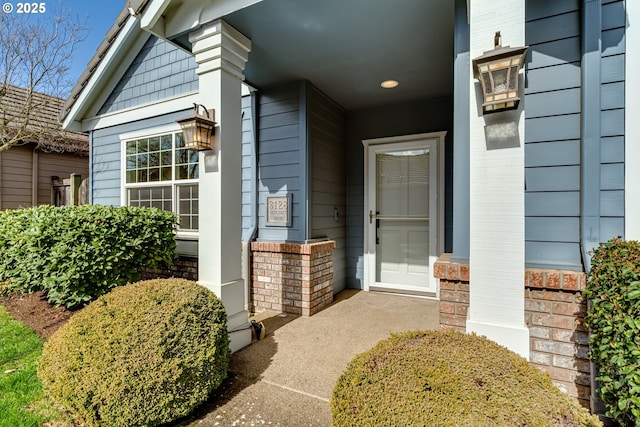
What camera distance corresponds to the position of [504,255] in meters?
1.73

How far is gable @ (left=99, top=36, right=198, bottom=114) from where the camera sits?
15.1ft

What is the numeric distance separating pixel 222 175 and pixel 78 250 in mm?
1861

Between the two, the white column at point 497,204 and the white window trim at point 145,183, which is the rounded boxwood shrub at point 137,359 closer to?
the white column at point 497,204

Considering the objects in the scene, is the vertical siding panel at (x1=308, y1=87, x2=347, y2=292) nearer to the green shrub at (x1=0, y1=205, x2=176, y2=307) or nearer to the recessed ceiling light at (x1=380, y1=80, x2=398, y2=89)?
the recessed ceiling light at (x1=380, y1=80, x2=398, y2=89)

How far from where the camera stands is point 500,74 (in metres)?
1.65

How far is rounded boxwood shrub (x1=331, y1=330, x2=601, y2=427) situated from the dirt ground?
330 cm

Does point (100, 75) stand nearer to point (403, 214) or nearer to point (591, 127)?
point (403, 214)

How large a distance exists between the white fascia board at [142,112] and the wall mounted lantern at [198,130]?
1751mm

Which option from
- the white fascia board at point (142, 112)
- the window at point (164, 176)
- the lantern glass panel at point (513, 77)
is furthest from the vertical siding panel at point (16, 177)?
the lantern glass panel at point (513, 77)

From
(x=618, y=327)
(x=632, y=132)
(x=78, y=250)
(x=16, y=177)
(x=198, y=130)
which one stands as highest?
(x=16, y=177)

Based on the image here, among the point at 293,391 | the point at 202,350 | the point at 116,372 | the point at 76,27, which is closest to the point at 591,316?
the point at 293,391

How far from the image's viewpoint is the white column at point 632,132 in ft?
5.88

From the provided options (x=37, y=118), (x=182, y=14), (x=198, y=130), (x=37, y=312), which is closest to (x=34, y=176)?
(x=37, y=118)

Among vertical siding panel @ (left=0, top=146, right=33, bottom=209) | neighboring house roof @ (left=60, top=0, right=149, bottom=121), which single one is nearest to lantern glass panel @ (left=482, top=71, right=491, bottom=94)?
neighboring house roof @ (left=60, top=0, right=149, bottom=121)
